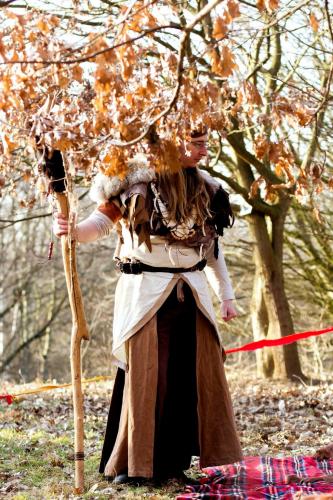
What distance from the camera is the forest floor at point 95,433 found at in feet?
14.2

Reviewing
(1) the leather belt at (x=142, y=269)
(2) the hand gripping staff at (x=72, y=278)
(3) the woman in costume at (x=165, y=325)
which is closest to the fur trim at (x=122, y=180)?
(3) the woman in costume at (x=165, y=325)

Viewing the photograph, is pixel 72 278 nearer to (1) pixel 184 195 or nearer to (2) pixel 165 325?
(2) pixel 165 325

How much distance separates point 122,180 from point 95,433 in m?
2.64

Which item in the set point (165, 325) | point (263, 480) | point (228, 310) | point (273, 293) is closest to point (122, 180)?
point (165, 325)

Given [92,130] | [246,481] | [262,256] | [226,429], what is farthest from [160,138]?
[262,256]

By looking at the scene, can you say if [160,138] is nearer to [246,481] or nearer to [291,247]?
[246,481]

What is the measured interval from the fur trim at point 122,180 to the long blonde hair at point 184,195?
0.09 m

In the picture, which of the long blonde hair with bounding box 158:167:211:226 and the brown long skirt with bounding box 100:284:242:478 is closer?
the brown long skirt with bounding box 100:284:242:478

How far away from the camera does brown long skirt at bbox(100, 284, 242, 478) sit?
4277 millimetres

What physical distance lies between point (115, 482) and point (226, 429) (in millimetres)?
686

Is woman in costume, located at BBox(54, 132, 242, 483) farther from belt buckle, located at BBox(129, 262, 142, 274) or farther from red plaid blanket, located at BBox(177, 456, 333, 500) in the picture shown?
red plaid blanket, located at BBox(177, 456, 333, 500)

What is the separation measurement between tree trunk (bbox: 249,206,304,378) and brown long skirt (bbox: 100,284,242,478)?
500 cm

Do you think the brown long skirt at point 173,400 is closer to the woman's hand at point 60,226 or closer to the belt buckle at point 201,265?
the belt buckle at point 201,265

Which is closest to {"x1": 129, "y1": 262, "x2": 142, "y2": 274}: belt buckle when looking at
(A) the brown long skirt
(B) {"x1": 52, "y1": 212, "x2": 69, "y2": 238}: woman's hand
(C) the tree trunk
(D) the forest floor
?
(A) the brown long skirt
